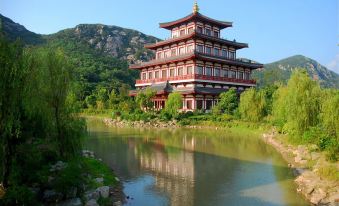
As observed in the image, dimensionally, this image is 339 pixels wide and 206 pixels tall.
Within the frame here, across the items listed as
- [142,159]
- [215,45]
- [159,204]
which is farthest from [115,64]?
[159,204]

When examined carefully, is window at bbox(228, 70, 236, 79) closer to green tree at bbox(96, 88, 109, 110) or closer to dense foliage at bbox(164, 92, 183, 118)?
dense foliage at bbox(164, 92, 183, 118)

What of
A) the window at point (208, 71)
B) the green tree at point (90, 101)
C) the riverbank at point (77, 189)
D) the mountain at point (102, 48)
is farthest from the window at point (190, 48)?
the mountain at point (102, 48)

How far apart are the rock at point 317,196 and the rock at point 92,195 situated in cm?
901

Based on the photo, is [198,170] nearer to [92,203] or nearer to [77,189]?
[92,203]

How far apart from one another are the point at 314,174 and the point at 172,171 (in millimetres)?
7703

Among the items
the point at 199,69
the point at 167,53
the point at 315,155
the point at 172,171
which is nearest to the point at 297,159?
the point at 315,155

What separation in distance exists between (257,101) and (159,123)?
43.5 feet

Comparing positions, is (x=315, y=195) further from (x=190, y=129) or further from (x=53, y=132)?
(x=190, y=129)

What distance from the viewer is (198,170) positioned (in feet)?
62.5

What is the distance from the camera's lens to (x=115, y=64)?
377 ft

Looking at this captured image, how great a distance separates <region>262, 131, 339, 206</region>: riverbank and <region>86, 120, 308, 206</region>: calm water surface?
507mm

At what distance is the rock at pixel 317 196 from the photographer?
44.4ft

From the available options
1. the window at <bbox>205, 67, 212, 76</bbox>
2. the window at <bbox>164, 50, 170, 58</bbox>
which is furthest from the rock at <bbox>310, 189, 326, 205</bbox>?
the window at <bbox>164, 50, 170, 58</bbox>

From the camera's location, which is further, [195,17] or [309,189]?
[195,17]
